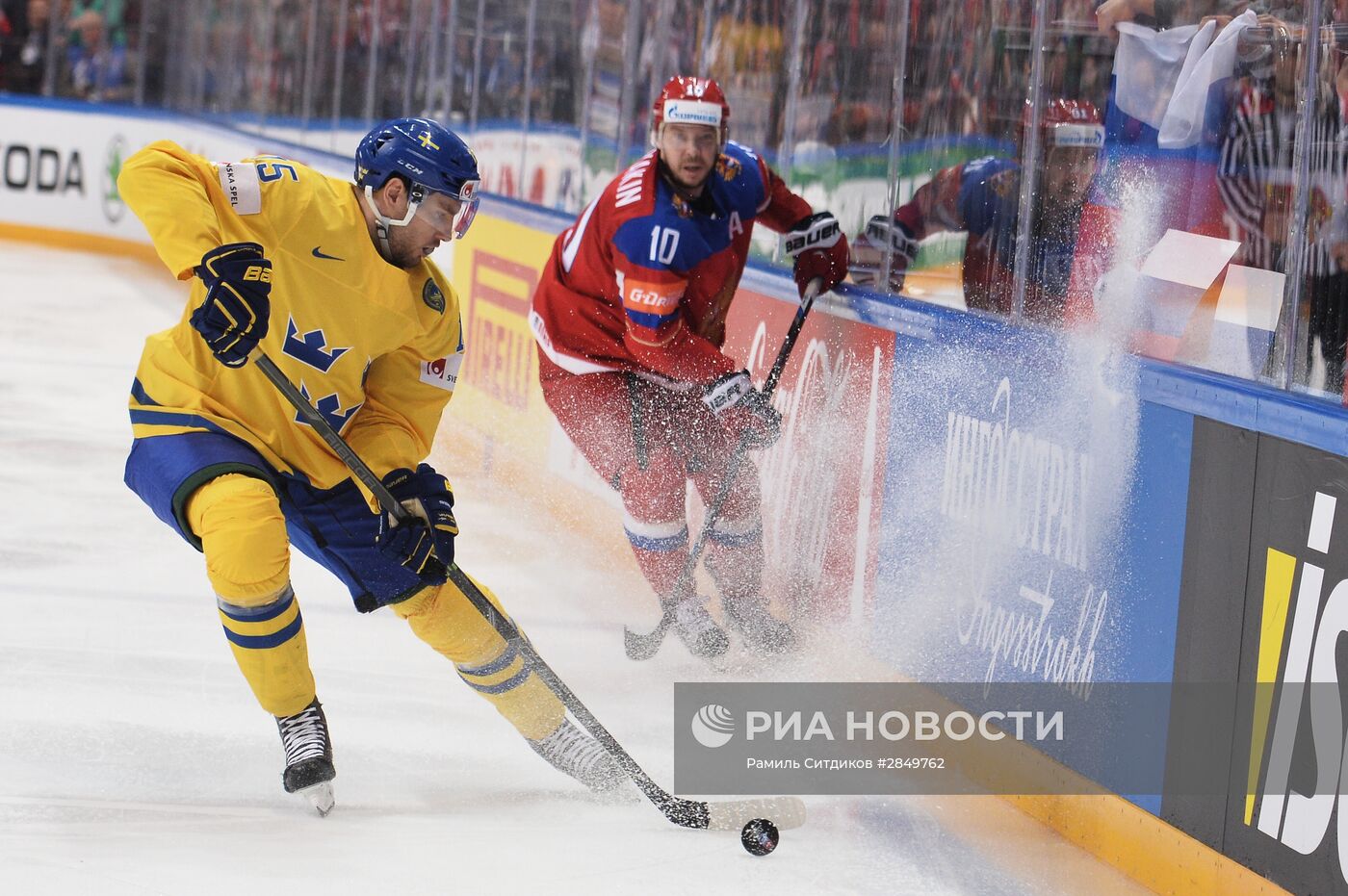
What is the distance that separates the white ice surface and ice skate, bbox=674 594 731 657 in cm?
7

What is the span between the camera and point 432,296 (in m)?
2.96

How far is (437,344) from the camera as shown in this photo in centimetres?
Answer: 300

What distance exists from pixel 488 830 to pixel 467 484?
284cm

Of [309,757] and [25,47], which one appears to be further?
[25,47]

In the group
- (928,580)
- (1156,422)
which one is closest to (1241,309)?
(1156,422)

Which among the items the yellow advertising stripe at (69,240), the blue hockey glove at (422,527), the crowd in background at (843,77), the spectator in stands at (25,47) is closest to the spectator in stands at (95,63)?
the spectator in stands at (25,47)

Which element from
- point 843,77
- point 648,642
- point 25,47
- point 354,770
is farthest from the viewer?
point 25,47

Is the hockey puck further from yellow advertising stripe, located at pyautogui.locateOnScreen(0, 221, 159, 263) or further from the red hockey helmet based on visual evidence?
yellow advertising stripe, located at pyautogui.locateOnScreen(0, 221, 159, 263)

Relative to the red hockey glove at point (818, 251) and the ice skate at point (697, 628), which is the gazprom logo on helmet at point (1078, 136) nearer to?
the red hockey glove at point (818, 251)

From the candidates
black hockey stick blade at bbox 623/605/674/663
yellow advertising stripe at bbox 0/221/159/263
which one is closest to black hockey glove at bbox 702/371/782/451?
black hockey stick blade at bbox 623/605/674/663

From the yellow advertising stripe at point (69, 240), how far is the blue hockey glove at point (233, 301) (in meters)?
9.21

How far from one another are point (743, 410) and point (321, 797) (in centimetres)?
147

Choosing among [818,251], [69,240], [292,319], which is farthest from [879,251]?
[69,240]

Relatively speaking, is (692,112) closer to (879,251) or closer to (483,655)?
(879,251)
